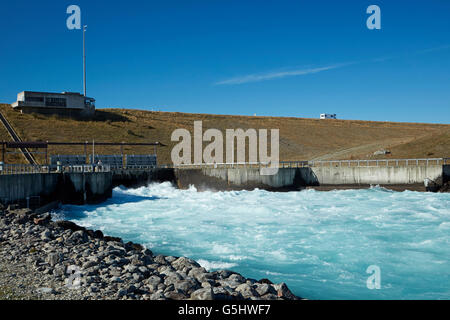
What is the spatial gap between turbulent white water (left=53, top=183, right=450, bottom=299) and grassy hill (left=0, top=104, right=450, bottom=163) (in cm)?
2133

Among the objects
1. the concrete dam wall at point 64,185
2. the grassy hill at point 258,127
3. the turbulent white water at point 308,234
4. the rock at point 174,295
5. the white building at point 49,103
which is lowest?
the turbulent white water at point 308,234

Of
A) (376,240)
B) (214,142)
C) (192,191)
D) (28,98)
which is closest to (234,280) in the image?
(376,240)

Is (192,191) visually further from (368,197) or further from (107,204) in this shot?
(368,197)

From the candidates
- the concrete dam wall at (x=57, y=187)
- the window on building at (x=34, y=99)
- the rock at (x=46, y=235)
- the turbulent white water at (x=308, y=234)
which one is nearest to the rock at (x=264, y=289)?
the turbulent white water at (x=308, y=234)

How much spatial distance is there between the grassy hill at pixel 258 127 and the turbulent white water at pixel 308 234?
21335 mm

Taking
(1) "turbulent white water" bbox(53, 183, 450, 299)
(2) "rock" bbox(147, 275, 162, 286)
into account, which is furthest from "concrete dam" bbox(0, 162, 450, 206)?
(2) "rock" bbox(147, 275, 162, 286)

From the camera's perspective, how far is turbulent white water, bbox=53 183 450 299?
36.2 feet

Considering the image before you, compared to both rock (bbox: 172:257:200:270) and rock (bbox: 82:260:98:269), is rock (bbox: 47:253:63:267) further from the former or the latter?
rock (bbox: 172:257:200:270)

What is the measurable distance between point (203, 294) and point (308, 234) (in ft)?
35.6

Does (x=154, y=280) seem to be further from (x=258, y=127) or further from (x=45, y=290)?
(x=258, y=127)

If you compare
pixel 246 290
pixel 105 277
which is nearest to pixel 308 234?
pixel 246 290

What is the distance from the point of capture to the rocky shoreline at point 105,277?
7066 millimetres

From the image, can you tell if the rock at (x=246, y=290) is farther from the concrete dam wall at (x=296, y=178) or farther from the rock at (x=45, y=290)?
the concrete dam wall at (x=296, y=178)
